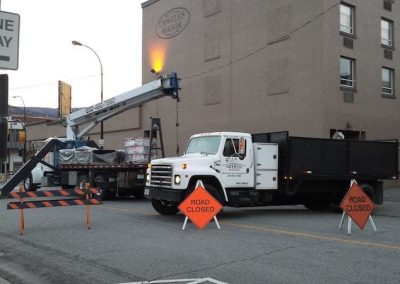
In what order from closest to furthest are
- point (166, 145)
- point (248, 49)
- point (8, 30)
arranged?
point (8, 30)
point (248, 49)
point (166, 145)

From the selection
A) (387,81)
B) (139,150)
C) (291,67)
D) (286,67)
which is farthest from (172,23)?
(139,150)

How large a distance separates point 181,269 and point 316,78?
63.9 feet

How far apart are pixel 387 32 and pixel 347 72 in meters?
4.96

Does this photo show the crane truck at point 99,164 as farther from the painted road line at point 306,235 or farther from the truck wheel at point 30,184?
the painted road line at point 306,235

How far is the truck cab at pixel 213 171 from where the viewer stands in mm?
13641

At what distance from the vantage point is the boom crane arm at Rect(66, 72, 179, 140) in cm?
2027

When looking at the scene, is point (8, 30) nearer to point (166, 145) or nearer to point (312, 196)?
point (312, 196)

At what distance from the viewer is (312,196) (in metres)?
A: 16.6

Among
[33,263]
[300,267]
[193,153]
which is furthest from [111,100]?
[300,267]

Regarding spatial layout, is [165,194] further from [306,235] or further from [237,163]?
[306,235]

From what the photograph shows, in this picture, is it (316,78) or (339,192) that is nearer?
(339,192)

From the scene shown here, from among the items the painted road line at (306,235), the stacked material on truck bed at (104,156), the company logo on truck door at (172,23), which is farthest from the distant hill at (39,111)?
the painted road line at (306,235)

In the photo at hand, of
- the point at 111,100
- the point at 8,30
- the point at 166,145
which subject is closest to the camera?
the point at 8,30

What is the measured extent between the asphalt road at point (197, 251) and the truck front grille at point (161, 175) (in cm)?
102
